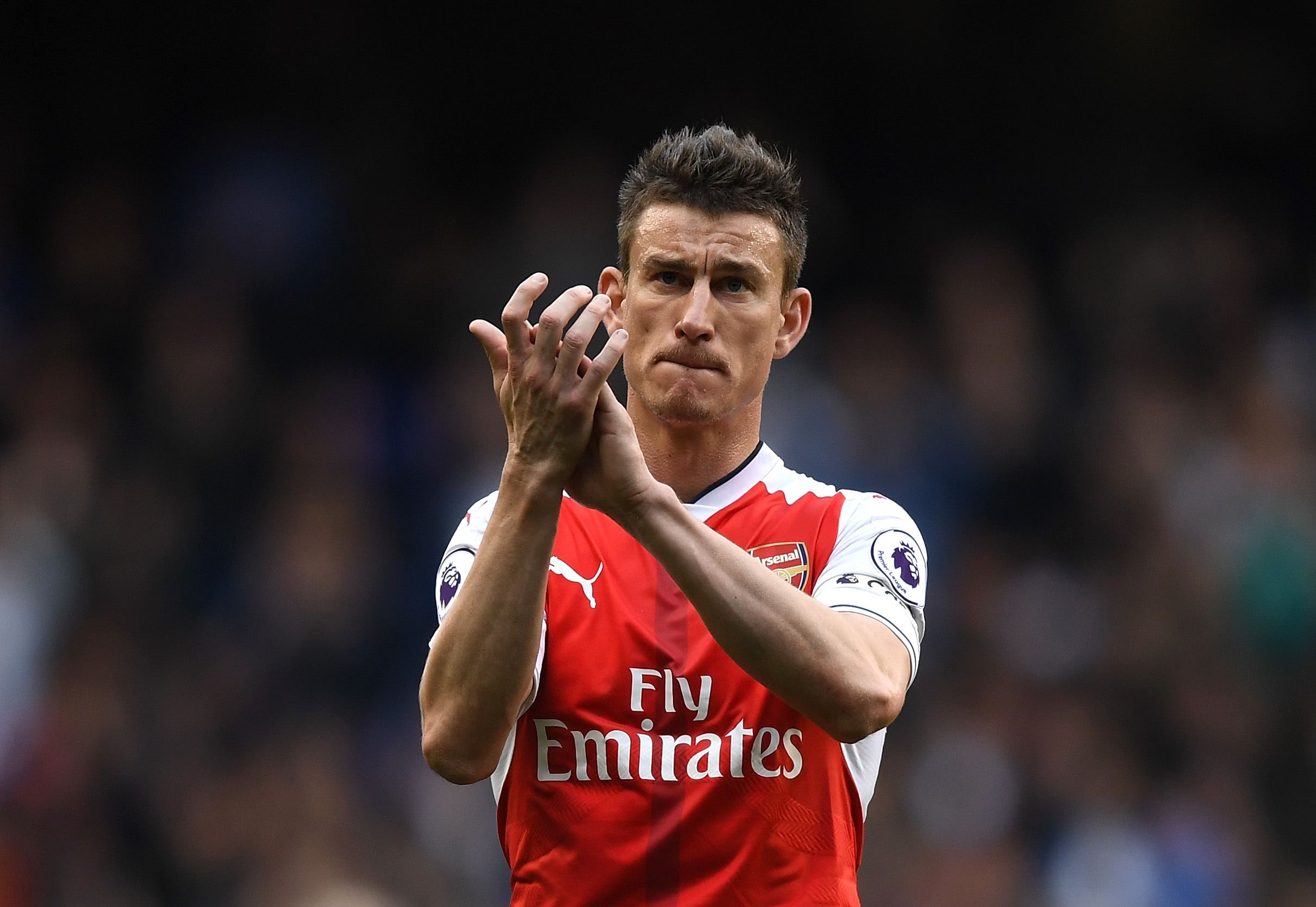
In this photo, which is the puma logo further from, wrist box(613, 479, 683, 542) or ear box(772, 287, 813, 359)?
ear box(772, 287, 813, 359)

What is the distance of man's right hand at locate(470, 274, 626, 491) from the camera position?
261 cm

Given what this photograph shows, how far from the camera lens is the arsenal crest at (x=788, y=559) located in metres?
3.18

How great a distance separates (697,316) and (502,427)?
585cm

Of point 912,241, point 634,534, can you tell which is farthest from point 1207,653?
point 634,534

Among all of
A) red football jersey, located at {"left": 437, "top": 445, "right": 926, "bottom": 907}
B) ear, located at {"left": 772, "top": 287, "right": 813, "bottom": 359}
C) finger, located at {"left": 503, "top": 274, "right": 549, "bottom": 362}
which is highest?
ear, located at {"left": 772, "top": 287, "right": 813, "bottom": 359}

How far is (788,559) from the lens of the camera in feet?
10.5

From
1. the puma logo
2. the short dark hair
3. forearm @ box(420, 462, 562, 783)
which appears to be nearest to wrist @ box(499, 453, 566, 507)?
forearm @ box(420, 462, 562, 783)

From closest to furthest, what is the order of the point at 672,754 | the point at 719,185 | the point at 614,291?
1. the point at 672,754
2. the point at 719,185
3. the point at 614,291

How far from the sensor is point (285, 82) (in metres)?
10.1

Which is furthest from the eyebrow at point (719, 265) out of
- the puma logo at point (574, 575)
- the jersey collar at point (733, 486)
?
the puma logo at point (574, 575)

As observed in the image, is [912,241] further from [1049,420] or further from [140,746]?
[140,746]

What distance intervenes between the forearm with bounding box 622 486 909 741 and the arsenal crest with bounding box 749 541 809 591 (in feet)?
1.35

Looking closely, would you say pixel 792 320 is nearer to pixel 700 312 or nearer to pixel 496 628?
pixel 700 312

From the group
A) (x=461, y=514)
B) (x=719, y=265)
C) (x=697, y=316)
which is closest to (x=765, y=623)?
(x=697, y=316)
